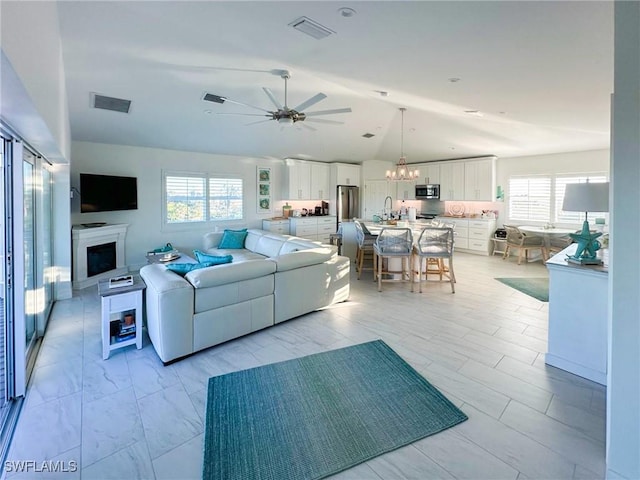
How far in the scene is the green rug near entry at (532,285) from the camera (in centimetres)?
495

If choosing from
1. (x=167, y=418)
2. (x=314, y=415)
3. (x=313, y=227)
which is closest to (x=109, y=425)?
(x=167, y=418)

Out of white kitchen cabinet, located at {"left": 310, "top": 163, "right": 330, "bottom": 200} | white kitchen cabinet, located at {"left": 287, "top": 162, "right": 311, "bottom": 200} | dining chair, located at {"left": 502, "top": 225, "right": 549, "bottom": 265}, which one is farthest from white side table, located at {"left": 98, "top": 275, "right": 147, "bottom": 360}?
dining chair, located at {"left": 502, "top": 225, "right": 549, "bottom": 265}

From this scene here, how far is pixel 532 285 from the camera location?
5.51 m

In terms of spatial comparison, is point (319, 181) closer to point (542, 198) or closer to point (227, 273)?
point (542, 198)

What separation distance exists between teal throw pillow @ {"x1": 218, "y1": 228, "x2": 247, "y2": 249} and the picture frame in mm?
1980

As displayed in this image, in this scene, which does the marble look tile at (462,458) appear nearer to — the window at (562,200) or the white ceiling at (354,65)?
the white ceiling at (354,65)

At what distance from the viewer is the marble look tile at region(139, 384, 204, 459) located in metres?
2.00

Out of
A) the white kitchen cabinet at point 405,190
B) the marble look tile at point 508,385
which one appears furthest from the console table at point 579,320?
the white kitchen cabinet at point 405,190

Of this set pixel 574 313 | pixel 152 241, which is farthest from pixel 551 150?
pixel 152 241

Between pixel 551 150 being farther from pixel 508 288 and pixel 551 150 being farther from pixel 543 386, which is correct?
pixel 543 386

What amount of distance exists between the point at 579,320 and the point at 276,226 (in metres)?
6.67

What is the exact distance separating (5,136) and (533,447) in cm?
415

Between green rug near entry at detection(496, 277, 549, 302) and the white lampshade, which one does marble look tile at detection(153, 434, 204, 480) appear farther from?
green rug near entry at detection(496, 277, 549, 302)

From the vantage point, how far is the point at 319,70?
3.99m
